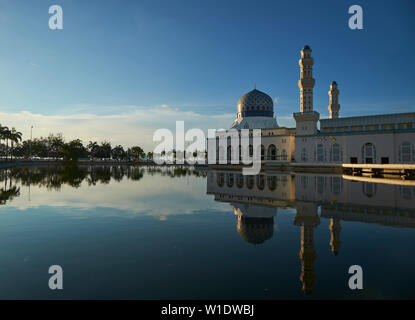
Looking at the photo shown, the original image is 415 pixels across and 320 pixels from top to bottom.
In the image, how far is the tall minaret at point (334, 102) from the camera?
61938mm

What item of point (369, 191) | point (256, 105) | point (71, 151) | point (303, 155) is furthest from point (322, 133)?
point (71, 151)

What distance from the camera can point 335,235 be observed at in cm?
741

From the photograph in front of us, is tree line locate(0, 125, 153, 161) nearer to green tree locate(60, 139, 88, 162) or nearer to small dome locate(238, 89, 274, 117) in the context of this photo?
green tree locate(60, 139, 88, 162)

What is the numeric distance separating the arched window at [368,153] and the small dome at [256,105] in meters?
25.3

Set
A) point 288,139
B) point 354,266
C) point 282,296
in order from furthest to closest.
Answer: point 288,139
point 354,266
point 282,296

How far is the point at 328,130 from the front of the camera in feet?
177

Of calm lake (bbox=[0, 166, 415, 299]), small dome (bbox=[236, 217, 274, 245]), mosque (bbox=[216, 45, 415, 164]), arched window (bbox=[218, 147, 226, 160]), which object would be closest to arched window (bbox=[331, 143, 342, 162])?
mosque (bbox=[216, 45, 415, 164])

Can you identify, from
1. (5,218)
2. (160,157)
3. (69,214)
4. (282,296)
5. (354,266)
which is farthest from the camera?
(160,157)

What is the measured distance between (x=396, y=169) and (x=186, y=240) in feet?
118

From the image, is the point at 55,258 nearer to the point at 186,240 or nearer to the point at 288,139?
the point at 186,240

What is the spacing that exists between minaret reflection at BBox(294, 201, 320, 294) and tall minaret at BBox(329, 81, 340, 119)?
2200 inches

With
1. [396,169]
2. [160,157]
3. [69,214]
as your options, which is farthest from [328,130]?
[160,157]

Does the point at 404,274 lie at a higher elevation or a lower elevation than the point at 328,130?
lower

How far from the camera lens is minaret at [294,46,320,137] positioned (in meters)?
53.7
